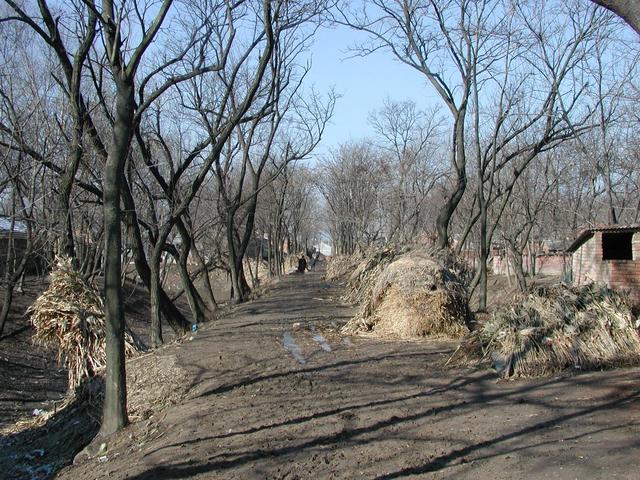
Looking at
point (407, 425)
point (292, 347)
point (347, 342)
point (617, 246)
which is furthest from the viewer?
point (617, 246)

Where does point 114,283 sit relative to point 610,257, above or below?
below

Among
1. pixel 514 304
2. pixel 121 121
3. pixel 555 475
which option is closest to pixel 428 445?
pixel 555 475

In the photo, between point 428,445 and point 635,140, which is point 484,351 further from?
point 635,140

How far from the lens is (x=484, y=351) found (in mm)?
8211

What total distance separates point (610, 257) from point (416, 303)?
6.23 metres

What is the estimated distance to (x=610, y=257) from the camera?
15102 mm

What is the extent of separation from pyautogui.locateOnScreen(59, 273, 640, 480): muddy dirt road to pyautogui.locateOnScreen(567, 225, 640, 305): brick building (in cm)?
493

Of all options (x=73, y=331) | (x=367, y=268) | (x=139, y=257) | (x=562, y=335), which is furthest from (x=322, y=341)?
(x=367, y=268)

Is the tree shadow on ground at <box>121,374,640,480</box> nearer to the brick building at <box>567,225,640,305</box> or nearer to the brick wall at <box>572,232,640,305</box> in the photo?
the brick building at <box>567,225,640,305</box>

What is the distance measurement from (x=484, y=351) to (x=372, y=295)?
4.14 m

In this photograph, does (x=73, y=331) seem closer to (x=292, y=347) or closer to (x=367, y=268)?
(x=292, y=347)

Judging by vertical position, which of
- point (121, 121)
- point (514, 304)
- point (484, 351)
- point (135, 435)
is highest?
point (121, 121)

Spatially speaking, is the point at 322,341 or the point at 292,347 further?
the point at 322,341

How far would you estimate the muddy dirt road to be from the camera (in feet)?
16.1
